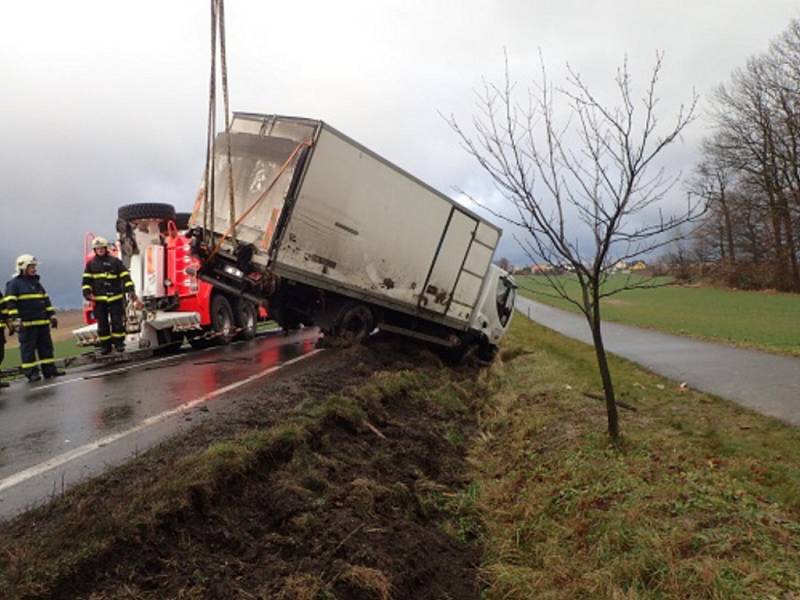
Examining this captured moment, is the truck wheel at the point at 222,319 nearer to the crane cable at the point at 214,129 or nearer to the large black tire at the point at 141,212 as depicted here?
the large black tire at the point at 141,212

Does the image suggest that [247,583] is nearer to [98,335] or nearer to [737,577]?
[737,577]

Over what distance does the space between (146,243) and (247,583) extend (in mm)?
10939

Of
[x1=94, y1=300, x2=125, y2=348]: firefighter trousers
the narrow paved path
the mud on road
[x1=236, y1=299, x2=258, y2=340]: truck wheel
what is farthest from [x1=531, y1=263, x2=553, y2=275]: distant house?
[x1=236, y1=299, x2=258, y2=340]: truck wheel

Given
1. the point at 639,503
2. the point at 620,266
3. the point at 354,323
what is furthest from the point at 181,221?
the point at 639,503

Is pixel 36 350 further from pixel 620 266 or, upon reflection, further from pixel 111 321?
pixel 620 266

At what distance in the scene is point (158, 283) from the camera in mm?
12383

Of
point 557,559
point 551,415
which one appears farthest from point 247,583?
point 551,415

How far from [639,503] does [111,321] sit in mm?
9689

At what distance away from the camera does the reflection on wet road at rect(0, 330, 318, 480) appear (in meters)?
5.59

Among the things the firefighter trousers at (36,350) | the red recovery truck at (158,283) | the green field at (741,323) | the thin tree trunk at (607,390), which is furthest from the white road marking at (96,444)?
the red recovery truck at (158,283)

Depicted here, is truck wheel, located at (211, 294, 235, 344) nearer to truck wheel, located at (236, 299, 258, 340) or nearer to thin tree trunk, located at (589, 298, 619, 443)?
truck wheel, located at (236, 299, 258, 340)

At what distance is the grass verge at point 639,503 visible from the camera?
11.7 ft

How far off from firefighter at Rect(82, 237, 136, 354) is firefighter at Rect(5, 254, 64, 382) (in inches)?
34.9

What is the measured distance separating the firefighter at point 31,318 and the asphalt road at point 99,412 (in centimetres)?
35
